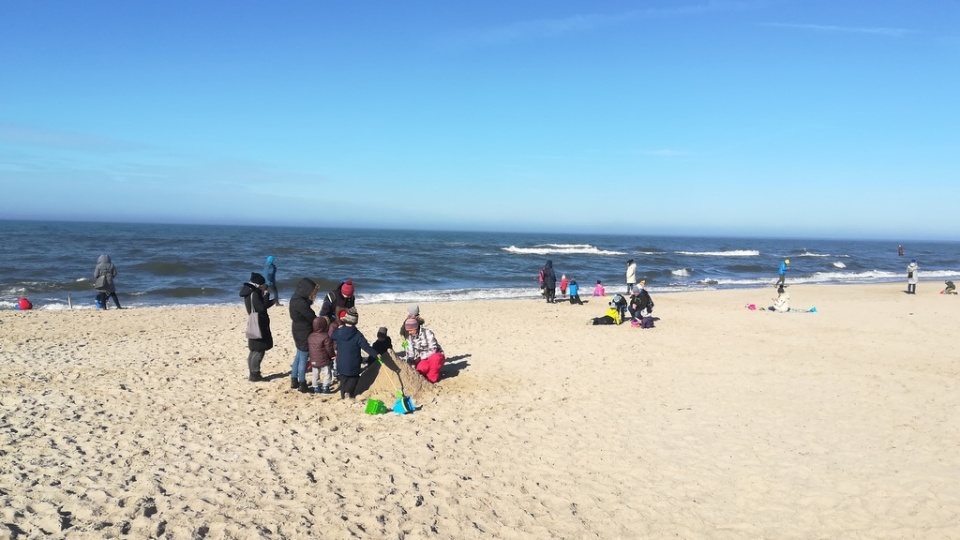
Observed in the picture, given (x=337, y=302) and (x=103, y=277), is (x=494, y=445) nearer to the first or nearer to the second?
(x=337, y=302)

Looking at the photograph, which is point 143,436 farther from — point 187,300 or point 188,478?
point 187,300

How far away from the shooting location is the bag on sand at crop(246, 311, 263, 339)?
7755 millimetres

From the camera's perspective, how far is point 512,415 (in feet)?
23.6

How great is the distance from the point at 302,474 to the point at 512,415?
2.87 meters

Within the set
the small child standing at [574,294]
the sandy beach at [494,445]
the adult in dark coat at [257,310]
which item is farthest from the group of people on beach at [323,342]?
the small child standing at [574,294]

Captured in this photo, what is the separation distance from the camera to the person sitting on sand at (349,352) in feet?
24.1

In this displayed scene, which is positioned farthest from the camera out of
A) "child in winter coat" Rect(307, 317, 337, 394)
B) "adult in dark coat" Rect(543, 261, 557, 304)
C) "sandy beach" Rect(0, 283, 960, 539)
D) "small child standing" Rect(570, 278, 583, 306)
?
"adult in dark coat" Rect(543, 261, 557, 304)

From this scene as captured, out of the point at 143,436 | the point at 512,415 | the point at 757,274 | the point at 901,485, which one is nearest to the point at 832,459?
the point at 901,485

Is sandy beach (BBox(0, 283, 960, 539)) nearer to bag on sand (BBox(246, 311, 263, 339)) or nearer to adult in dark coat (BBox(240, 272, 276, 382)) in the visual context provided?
adult in dark coat (BBox(240, 272, 276, 382))

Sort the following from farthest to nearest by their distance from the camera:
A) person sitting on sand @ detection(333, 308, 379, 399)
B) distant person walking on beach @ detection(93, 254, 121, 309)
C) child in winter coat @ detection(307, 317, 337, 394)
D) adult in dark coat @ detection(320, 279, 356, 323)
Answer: distant person walking on beach @ detection(93, 254, 121, 309) → adult in dark coat @ detection(320, 279, 356, 323) → child in winter coat @ detection(307, 317, 337, 394) → person sitting on sand @ detection(333, 308, 379, 399)

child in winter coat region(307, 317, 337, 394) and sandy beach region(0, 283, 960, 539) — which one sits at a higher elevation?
child in winter coat region(307, 317, 337, 394)

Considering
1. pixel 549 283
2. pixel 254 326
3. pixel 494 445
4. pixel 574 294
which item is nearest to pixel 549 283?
pixel 549 283

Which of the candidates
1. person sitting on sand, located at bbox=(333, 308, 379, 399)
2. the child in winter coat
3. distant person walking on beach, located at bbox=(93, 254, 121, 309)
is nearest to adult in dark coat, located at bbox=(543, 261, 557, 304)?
the child in winter coat

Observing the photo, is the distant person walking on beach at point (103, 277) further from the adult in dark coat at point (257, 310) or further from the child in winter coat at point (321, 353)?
the child in winter coat at point (321, 353)
